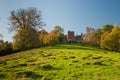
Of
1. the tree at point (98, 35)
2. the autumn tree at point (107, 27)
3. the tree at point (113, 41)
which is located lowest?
the tree at point (113, 41)

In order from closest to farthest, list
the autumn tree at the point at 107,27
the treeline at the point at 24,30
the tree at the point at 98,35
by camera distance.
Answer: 1. the treeline at the point at 24,30
2. the tree at the point at 98,35
3. the autumn tree at the point at 107,27

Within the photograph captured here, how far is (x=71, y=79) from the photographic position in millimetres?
24000

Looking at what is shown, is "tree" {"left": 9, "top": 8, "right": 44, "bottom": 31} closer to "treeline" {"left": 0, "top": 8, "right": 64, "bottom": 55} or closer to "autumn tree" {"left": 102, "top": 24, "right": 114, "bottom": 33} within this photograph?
"treeline" {"left": 0, "top": 8, "right": 64, "bottom": 55}

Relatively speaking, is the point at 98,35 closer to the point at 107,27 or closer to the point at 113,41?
the point at 107,27

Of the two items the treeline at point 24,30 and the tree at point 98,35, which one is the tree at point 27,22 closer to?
the treeline at point 24,30

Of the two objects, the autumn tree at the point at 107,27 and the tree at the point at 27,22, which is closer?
the tree at the point at 27,22

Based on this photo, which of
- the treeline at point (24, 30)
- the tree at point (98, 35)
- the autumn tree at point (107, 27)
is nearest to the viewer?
the treeline at point (24, 30)

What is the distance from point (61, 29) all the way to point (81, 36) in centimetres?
5219

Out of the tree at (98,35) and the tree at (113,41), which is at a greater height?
the tree at (98,35)

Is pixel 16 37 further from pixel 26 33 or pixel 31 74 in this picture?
pixel 31 74

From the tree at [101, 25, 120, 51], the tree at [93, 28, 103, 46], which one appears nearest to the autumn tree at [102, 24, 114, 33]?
the tree at [93, 28, 103, 46]

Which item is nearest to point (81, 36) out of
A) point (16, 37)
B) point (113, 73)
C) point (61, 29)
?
point (61, 29)

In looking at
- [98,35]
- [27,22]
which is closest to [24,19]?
[27,22]

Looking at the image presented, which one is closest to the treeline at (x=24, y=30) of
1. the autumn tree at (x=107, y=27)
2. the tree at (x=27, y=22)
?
the tree at (x=27, y=22)
